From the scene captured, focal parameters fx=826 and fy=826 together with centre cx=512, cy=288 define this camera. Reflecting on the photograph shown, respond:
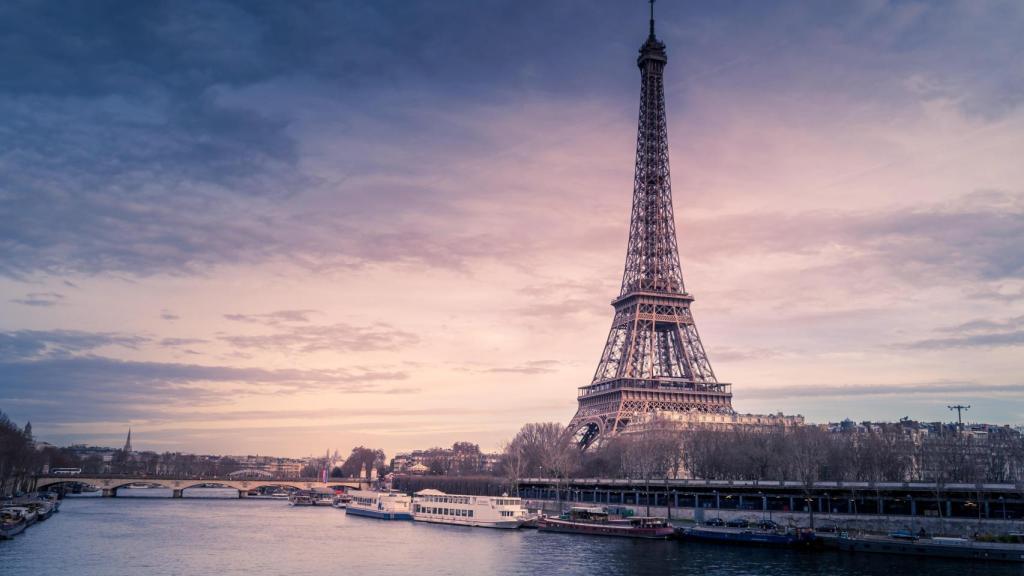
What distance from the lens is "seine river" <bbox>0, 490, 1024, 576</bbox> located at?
53000mm

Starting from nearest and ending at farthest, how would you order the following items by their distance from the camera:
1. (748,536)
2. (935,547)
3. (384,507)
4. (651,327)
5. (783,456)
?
(935,547)
(748,536)
(783,456)
(384,507)
(651,327)

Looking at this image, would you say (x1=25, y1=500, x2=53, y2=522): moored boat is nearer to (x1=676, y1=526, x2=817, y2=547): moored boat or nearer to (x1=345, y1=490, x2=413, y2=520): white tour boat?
(x1=345, y1=490, x2=413, y2=520): white tour boat

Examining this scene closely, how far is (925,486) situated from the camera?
2822 inches

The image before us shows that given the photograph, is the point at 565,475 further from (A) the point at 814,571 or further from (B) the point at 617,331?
(A) the point at 814,571

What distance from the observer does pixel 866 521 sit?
241 ft

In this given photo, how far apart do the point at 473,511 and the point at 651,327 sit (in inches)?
1905

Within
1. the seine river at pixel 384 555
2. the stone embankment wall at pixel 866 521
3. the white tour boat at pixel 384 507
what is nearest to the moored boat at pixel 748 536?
the seine river at pixel 384 555

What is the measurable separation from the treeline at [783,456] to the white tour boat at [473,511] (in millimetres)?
17582

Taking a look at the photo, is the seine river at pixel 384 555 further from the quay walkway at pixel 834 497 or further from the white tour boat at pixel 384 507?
the white tour boat at pixel 384 507

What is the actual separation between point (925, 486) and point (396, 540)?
4699 centimetres

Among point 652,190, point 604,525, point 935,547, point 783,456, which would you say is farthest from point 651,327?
point 935,547

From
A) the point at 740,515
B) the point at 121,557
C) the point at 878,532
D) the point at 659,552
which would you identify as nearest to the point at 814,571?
the point at 659,552

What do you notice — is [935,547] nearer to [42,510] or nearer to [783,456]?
[783,456]

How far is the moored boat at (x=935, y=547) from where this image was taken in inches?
2222
